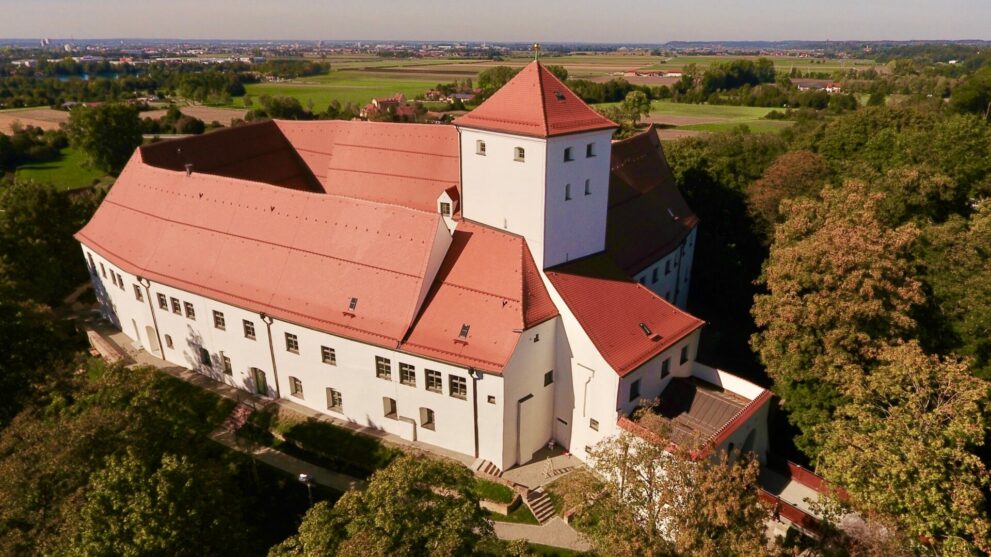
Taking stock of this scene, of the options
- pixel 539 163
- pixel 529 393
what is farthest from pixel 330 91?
pixel 529 393

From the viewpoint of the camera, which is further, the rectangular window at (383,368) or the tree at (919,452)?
the rectangular window at (383,368)

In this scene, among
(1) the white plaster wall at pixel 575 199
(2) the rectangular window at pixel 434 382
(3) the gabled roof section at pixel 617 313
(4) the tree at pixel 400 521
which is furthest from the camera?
(2) the rectangular window at pixel 434 382

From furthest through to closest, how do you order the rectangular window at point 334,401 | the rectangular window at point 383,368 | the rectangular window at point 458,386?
the rectangular window at point 334,401 → the rectangular window at point 383,368 → the rectangular window at point 458,386

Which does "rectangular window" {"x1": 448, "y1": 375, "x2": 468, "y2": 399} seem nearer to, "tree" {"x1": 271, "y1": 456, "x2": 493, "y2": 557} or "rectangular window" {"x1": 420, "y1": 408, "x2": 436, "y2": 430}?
"rectangular window" {"x1": 420, "y1": 408, "x2": 436, "y2": 430}

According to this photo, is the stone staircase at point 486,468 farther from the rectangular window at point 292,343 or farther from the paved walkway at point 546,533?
the rectangular window at point 292,343

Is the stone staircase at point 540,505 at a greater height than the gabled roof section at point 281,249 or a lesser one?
lesser

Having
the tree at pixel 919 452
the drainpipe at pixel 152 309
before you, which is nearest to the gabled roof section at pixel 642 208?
the tree at pixel 919 452

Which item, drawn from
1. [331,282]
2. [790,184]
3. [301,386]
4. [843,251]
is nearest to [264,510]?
[301,386]

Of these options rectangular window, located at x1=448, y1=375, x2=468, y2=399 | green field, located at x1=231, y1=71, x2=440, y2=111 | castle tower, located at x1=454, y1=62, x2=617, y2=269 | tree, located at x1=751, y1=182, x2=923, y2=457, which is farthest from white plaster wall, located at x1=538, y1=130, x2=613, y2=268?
green field, located at x1=231, y1=71, x2=440, y2=111
